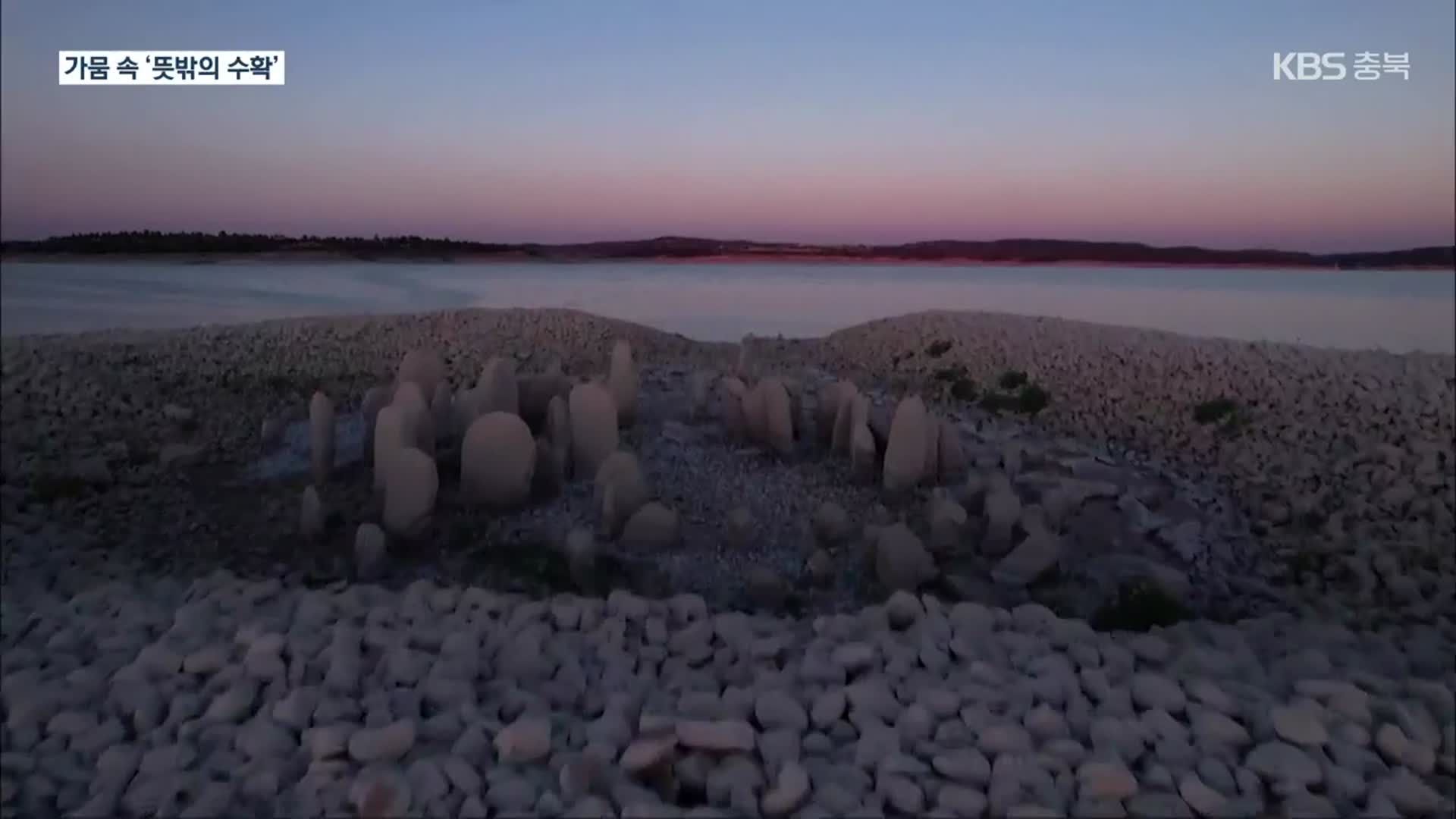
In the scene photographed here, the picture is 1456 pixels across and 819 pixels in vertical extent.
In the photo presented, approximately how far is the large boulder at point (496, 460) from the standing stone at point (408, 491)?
0.20m

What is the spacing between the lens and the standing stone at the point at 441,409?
5.16 m

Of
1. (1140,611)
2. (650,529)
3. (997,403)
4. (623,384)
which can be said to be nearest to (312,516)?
(650,529)

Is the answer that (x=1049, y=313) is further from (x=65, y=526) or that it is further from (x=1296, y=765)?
(x=65, y=526)

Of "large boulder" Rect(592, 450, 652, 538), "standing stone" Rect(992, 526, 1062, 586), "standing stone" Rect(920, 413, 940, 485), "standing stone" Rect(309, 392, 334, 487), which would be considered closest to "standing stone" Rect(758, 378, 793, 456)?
"standing stone" Rect(920, 413, 940, 485)

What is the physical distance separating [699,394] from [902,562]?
1.74 metres

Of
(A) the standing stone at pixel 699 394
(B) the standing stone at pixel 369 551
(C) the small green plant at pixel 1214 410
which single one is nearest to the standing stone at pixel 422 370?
(B) the standing stone at pixel 369 551

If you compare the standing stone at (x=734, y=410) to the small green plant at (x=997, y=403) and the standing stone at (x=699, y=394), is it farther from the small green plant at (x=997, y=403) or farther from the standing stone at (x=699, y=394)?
the small green plant at (x=997, y=403)

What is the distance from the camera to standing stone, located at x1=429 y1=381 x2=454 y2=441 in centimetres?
516

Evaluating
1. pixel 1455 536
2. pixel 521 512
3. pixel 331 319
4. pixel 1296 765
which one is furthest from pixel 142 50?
pixel 1455 536

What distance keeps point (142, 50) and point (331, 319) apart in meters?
1.49

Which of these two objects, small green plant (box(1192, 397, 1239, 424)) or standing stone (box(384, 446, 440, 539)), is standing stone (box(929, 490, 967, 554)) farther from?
standing stone (box(384, 446, 440, 539))

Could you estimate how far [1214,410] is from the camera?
5.72 metres

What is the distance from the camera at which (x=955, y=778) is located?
2.56 meters
